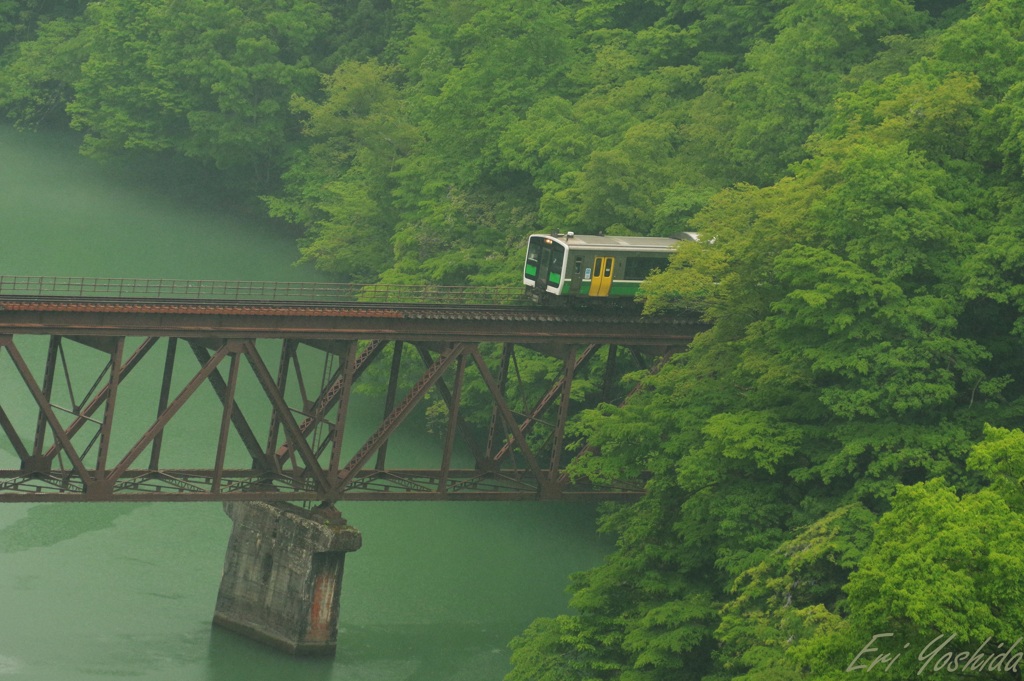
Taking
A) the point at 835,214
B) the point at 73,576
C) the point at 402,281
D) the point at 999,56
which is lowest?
the point at 73,576

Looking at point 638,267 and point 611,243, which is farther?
point 611,243

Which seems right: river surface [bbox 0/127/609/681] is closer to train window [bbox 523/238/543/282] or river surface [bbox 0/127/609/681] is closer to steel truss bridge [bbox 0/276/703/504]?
steel truss bridge [bbox 0/276/703/504]

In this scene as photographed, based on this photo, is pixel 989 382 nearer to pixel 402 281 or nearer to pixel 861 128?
pixel 861 128

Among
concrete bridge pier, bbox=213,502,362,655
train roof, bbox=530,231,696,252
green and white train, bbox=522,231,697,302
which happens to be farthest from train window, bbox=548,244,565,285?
concrete bridge pier, bbox=213,502,362,655

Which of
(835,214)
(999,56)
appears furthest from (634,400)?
(999,56)

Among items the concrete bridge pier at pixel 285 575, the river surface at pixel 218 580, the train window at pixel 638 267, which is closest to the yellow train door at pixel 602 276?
the train window at pixel 638 267

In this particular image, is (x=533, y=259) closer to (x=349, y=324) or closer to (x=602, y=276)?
(x=602, y=276)

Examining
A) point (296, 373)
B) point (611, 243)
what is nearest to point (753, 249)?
point (611, 243)
